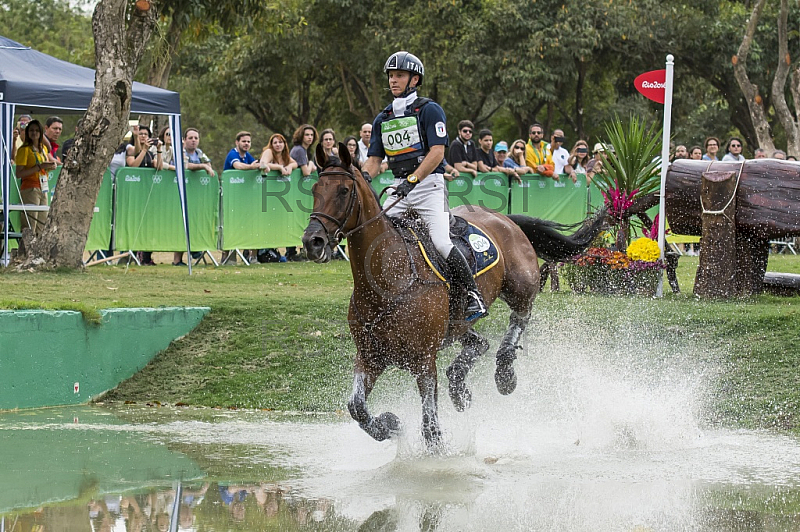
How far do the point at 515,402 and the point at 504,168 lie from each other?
9669 mm

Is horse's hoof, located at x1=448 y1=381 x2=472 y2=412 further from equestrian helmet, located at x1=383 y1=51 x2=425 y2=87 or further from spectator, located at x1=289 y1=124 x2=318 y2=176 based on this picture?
spectator, located at x1=289 y1=124 x2=318 y2=176

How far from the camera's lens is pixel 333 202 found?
23.3 ft

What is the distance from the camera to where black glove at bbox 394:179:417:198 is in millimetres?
7727

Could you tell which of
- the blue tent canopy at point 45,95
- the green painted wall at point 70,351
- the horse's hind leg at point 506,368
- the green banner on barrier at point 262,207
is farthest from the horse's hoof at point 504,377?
the green banner on barrier at point 262,207

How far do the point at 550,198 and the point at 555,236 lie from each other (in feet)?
32.4

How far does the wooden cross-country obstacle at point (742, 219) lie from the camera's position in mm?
12898

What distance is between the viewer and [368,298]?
296 inches

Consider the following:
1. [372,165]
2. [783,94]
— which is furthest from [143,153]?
[783,94]

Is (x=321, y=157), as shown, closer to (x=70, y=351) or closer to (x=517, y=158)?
(x=70, y=351)

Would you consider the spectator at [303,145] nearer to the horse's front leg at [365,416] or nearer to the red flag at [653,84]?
the red flag at [653,84]

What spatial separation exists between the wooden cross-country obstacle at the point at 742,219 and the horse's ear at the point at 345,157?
709 centimetres

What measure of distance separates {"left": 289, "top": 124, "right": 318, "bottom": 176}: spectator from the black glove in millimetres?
10462

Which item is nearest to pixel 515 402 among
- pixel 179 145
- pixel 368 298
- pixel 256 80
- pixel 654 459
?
pixel 654 459

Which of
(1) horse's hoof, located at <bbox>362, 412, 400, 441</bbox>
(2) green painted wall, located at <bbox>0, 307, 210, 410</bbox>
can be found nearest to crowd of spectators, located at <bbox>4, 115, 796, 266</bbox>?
(2) green painted wall, located at <bbox>0, 307, 210, 410</bbox>
